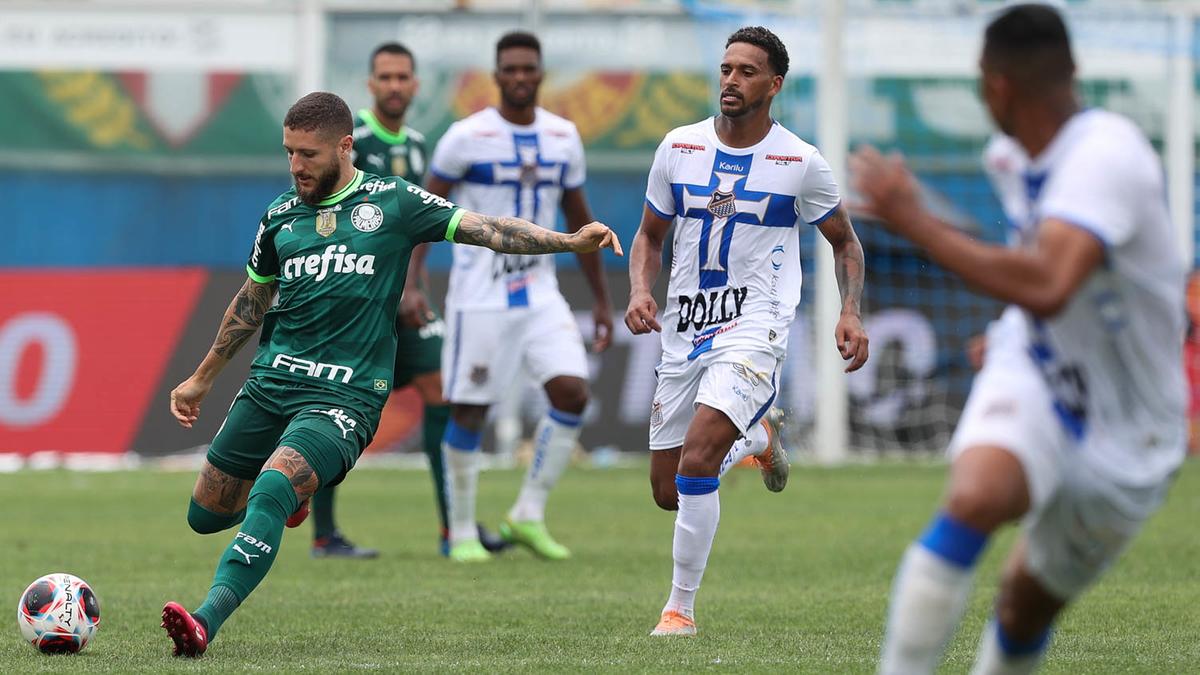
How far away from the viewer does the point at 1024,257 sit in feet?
14.0

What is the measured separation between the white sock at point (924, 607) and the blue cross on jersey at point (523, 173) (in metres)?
6.63

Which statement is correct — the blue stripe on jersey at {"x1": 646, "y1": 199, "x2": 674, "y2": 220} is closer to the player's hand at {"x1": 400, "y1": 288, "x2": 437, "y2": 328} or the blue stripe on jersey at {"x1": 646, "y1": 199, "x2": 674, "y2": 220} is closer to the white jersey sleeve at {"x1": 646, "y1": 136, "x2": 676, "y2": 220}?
the white jersey sleeve at {"x1": 646, "y1": 136, "x2": 676, "y2": 220}

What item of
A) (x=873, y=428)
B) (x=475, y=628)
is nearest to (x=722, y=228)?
(x=475, y=628)

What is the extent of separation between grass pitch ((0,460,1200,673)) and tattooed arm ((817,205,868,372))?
1.16 metres

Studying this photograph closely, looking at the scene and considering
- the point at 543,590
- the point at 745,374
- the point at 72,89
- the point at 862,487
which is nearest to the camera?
the point at 745,374

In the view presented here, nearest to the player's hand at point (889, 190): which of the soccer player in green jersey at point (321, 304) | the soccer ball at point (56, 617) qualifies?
the soccer player in green jersey at point (321, 304)

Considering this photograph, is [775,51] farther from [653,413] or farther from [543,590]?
[543,590]

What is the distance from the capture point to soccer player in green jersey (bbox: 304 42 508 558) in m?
10.7

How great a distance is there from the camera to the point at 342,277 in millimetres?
7074

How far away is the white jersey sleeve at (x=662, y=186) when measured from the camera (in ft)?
25.2

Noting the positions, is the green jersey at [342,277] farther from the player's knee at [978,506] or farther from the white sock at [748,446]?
the player's knee at [978,506]

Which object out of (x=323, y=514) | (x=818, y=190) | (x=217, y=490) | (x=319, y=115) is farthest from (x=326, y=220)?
(x=323, y=514)

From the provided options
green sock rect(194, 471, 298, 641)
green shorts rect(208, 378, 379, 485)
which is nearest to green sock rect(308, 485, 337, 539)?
green shorts rect(208, 378, 379, 485)

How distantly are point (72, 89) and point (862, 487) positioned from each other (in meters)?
13.2
